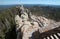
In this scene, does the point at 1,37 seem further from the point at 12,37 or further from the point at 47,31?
the point at 47,31

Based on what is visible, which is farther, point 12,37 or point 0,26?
point 0,26

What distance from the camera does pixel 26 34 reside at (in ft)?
25.2

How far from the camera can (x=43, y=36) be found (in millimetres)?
4438

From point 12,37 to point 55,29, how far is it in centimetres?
1464

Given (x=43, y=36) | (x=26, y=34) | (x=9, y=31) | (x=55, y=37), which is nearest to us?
(x=55, y=37)

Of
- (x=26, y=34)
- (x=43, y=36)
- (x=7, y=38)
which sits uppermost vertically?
(x=43, y=36)

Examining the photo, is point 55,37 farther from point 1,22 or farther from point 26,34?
point 1,22

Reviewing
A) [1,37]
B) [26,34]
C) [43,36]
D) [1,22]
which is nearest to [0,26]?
[1,22]

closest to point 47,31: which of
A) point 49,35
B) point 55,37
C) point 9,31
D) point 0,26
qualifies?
point 49,35

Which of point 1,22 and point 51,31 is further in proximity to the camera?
point 1,22

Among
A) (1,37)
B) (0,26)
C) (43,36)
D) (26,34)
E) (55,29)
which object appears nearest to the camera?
(55,29)

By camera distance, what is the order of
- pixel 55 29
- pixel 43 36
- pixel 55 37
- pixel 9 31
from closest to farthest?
1. pixel 55 37
2. pixel 55 29
3. pixel 43 36
4. pixel 9 31

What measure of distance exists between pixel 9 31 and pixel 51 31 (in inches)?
598

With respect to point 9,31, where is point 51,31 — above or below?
above
